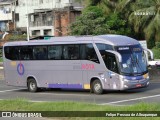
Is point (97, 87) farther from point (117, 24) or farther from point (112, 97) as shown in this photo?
point (117, 24)

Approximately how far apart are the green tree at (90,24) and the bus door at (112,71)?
27.2 metres

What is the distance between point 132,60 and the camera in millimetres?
23188

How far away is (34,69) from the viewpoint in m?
27.1

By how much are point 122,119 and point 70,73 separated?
1248 centimetres

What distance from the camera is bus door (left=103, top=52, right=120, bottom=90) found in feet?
75.2

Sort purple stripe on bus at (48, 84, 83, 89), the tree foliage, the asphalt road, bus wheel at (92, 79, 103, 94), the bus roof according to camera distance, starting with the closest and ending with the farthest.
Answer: the asphalt road, the bus roof, bus wheel at (92, 79, 103, 94), purple stripe on bus at (48, 84, 83, 89), the tree foliage

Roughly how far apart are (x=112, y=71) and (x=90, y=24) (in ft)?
95.8

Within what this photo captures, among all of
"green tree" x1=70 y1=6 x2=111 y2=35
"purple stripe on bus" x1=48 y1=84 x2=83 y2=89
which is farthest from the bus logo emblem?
"green tree" x1=70 y1=6 x2=111 y2=35

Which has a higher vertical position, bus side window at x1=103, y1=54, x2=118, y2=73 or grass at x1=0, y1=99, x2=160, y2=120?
bus side window at x1=103, y1=54, x2=118, y2=73

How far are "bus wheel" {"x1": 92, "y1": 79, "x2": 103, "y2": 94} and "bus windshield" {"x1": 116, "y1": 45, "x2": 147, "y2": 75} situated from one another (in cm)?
163

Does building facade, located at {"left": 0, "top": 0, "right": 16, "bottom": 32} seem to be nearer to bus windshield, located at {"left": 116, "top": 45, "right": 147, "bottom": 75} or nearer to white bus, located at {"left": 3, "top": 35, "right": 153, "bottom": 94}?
white bus, located at {"left": 3, "top": 35, "right": 153, "bottom": 94}

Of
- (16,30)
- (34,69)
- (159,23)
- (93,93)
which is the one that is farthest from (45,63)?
(16,30)

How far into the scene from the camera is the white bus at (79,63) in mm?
23016

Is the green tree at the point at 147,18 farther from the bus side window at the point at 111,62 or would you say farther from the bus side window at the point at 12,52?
the bus side window at the point at 111,62
